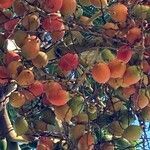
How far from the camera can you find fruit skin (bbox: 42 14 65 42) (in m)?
1.54

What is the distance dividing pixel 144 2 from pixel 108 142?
0.44 meters

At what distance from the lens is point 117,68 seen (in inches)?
60.7

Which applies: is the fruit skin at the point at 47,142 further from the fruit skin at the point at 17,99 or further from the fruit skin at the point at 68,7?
the fruit skin at the point at 68,7

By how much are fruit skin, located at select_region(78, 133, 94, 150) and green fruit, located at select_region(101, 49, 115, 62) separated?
0.22 metres

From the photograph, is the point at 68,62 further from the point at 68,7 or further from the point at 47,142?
the point at 47,142

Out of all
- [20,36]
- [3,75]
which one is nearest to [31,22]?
[20,36]

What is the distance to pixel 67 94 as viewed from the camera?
161cm

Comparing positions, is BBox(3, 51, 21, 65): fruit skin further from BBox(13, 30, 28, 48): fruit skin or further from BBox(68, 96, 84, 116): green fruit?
BBox(68, 96, 84, 116): green fruit

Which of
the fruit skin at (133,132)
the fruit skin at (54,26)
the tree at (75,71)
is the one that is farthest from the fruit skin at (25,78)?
the fruit skin at (133,132)

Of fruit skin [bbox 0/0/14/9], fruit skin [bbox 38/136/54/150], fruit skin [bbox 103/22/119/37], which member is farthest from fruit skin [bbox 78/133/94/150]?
fruit skin [bbox 0/0/14/9]

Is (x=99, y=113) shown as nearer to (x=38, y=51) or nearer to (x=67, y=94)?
(x=67, y=94)

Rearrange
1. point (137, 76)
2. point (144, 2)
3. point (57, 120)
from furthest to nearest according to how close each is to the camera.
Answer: point (57, 120) → point (144, 2) → point (137, 76)

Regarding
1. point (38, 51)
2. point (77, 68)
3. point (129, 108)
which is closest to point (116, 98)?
point (129, 108)

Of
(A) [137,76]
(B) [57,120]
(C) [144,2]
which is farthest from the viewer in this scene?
(B) [57,120]
